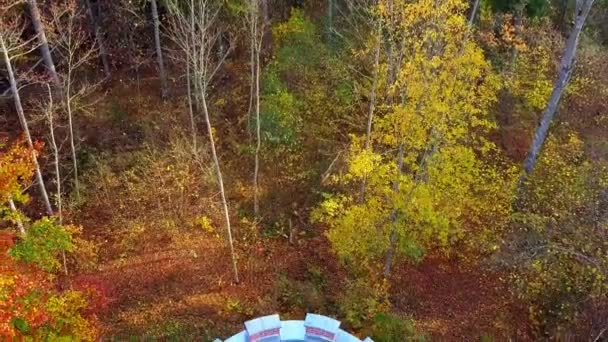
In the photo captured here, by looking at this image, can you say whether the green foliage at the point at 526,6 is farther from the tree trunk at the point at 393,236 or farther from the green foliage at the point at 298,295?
the green foliage at the point at 298,295

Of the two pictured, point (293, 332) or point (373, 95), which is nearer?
point (293, 332)

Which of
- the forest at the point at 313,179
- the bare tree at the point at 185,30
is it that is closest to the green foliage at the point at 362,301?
the forest at the point at 313,179

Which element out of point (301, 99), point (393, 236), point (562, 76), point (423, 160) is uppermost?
point (562, 76)

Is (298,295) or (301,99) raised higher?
(301,99)

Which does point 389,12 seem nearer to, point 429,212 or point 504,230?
point 429,212

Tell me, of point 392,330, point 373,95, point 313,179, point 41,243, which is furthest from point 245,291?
point 373,95

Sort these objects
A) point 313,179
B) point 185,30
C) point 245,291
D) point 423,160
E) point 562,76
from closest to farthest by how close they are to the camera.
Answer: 1. point 185,30
2. point 423,160
3. point 562,76
4. point 245,291
5. point 313,179

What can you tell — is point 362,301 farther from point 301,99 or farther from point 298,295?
point 301,99

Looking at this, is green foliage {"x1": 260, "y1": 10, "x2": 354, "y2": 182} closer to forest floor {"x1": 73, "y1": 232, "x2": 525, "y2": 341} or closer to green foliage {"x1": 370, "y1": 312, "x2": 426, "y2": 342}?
forest floor {"x1": 73, "y1": 232, "x2": 525, "y2": 341}
